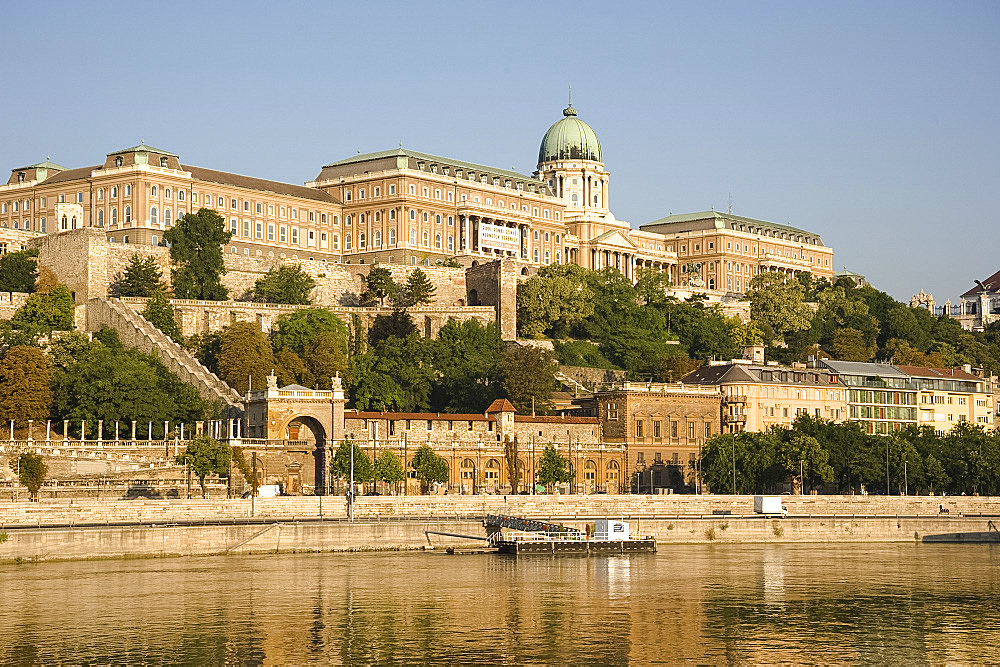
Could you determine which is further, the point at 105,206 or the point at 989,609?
the point at 105,206

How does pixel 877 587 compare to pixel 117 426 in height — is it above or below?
below

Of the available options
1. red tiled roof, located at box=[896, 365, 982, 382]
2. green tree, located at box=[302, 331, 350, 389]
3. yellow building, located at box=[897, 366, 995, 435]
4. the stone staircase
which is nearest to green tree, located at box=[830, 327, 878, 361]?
red tiled roof, located at box=[896, 365, 982, 382]

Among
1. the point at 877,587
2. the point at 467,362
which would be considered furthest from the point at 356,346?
the point at 877,587

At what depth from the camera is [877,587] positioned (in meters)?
72.5

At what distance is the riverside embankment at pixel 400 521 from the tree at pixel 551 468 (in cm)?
1171

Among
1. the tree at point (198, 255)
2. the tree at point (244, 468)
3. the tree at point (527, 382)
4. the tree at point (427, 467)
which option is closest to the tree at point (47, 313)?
the tree at point (198, 255)

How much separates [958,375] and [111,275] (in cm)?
7081

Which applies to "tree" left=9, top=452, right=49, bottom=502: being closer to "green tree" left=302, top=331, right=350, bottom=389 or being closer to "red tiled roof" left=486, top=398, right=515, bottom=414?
"green tree" left=302, top=331, right=350, bottom=389

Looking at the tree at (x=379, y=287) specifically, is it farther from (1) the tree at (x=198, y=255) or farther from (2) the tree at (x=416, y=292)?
(1) the tree at (x=198, y=255)

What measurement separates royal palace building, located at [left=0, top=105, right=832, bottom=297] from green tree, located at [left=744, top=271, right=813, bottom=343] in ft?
57.7

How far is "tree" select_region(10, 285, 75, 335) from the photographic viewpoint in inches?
4648

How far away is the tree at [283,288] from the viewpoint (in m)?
137

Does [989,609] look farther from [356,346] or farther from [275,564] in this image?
[356,346]

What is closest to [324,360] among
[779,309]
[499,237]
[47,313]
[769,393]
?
[47,313]
